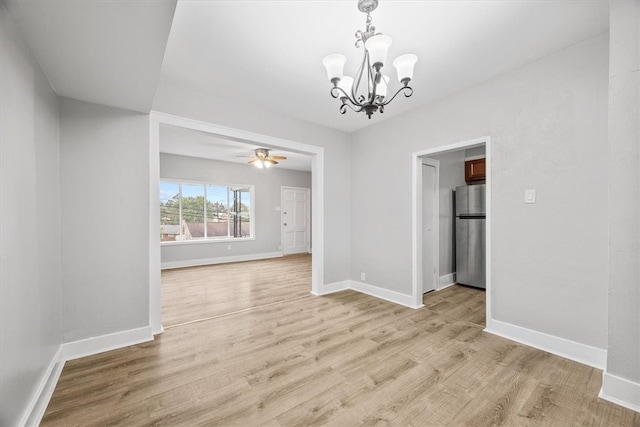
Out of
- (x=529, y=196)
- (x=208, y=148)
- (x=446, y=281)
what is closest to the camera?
(x=529, y=196)

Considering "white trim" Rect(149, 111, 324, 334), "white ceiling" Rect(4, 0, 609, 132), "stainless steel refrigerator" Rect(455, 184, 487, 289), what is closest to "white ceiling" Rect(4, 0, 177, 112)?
"white ceiling" Rect(4, 0, 609, 132)

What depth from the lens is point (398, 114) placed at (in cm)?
368

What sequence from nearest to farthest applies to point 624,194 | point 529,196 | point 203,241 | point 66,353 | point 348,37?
1. point 624,194
2. point 348,37
3. point 66,353
4. point 529,196
5. point 203,241

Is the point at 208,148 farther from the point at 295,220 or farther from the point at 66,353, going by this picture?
the point at 66,353

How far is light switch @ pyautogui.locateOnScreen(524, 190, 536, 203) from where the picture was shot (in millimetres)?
2465

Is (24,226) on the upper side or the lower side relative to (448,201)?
lower

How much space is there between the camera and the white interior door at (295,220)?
26.8ft

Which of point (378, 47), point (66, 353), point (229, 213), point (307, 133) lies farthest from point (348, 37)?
point (229, 213)

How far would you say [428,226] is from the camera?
402 cm

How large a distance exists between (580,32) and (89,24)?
3.36 m

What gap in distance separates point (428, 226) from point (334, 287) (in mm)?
1756

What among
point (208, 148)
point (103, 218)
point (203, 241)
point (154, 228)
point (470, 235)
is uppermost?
point (208, 148)

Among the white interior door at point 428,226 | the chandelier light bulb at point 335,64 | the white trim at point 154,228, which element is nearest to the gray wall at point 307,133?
the white trim at point 154,228

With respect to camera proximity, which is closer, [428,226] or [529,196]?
[529,196]
